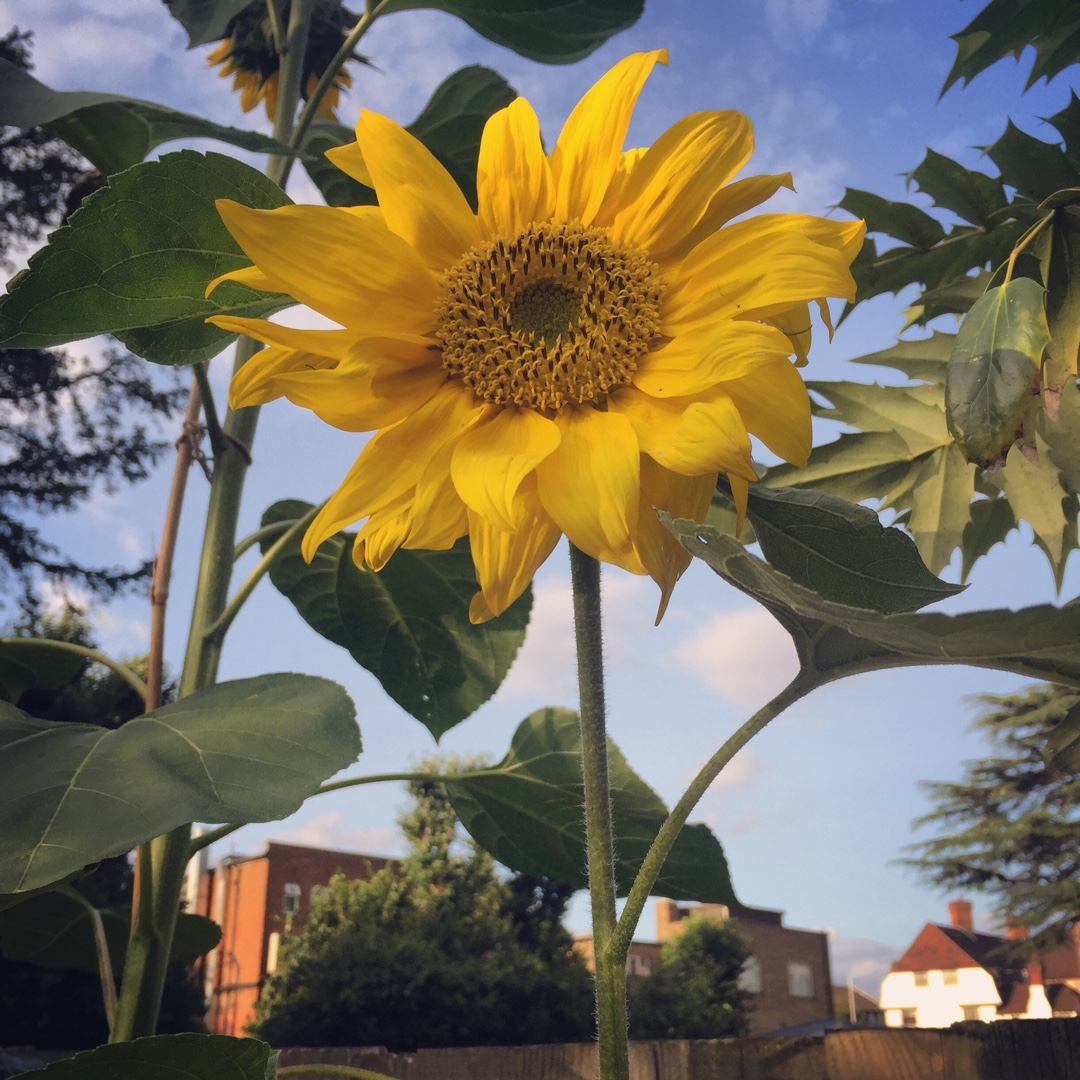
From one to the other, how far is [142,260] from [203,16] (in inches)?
26.8

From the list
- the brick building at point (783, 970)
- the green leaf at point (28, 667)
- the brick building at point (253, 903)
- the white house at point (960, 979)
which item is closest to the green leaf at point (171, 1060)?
the green leaf at point (28, 667)

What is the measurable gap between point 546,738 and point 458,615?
15 centimetres

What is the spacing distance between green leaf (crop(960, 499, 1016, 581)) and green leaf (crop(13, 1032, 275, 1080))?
1041 mm

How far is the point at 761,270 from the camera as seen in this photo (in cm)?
59

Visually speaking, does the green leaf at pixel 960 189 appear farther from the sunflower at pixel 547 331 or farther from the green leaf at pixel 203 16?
the green leaf at pixel 203 16

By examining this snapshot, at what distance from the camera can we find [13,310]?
0.64 metres

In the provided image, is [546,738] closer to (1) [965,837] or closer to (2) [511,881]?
(2) [511,881]

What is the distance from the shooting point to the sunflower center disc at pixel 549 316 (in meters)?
0.62

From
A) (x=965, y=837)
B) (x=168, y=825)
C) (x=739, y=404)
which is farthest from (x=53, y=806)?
(x=965, y=837)

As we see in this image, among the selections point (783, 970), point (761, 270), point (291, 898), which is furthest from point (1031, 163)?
point (783, 970)

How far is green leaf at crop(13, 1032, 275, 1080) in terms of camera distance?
569 millimetres

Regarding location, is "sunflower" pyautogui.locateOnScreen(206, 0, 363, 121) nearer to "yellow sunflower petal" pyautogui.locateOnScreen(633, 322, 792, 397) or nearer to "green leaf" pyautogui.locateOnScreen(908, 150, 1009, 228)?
"green leaf" pyautogui.locateOnScreen(908, 150, 1009, 228)

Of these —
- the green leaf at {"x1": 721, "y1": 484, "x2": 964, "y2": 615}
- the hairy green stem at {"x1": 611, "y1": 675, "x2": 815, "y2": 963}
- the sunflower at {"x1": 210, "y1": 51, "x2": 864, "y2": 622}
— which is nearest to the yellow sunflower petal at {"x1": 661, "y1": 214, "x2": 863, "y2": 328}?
the sunflower at {"x1": 210, "y1": 51, "x2": 864, "y2": 622}

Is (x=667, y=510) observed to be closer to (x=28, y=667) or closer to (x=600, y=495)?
(x=600, y=495)
